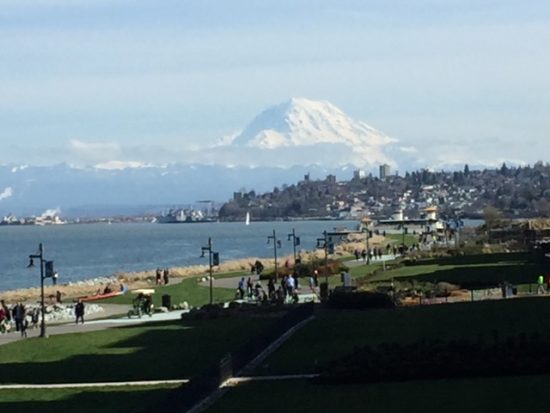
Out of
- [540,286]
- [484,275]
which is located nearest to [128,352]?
[540,286]

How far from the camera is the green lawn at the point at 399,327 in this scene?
33969mm

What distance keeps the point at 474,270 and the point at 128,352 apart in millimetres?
28913

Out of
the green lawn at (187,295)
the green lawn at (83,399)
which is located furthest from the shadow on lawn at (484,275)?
the green lawn at (83,399)

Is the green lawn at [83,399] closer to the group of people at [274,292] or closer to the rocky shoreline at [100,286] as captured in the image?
the group of people at [274,292]

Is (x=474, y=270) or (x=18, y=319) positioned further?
(x=474, y=270)

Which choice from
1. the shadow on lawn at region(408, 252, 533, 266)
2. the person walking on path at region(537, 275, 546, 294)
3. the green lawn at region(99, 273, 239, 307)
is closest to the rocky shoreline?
the green lawn at region(99, 273, 239, 307)

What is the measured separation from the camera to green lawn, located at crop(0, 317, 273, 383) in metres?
33.6

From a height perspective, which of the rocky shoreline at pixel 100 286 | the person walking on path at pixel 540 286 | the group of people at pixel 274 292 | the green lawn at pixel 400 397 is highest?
the person walking on path at pixel 540 286

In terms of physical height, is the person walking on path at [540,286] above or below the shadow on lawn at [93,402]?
above

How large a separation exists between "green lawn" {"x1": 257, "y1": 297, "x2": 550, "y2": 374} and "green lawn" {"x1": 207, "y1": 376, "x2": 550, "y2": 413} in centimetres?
342

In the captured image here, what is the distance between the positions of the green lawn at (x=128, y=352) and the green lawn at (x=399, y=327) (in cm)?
207

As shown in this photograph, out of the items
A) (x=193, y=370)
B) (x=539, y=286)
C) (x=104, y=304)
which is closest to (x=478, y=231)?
(x=104, y=304)

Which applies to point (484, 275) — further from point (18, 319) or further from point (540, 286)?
point (18, 319)

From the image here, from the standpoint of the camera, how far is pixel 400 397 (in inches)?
1040
